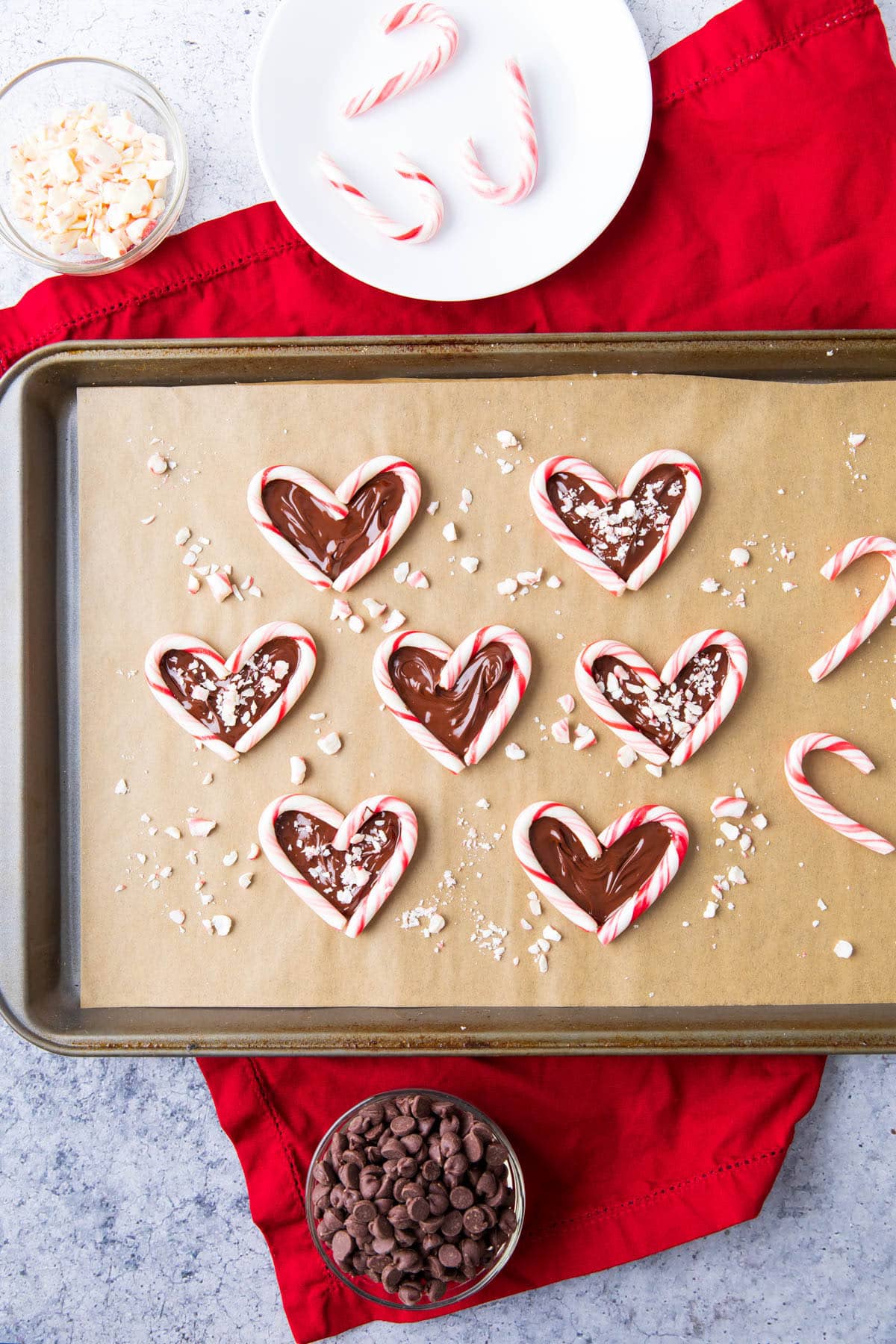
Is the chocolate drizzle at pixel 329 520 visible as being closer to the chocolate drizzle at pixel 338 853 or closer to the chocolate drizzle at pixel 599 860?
the chocolate drizzle at pixel 338 853

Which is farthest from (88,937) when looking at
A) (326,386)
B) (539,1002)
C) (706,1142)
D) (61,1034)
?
(706,1142)

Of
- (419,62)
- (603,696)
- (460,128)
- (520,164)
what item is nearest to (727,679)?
(603,696)

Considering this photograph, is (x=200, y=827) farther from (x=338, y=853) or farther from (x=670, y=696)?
(x=670, y=696)

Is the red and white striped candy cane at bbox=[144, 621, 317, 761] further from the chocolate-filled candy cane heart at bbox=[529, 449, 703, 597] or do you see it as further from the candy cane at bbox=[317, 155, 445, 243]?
the candy cane at bbox=[317, 155, 445, 243]

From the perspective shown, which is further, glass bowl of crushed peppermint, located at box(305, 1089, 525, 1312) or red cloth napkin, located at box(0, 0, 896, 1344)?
red cloth napkin, located at box(0, 0, 896, 1344)

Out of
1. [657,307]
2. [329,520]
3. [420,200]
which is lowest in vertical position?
[329,520]

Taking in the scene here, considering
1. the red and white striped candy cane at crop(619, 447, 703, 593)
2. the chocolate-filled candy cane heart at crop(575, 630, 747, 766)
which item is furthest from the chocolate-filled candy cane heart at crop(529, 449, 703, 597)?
the chocolate-filled candy cane heart at crop(575, 630, 747, 766)
